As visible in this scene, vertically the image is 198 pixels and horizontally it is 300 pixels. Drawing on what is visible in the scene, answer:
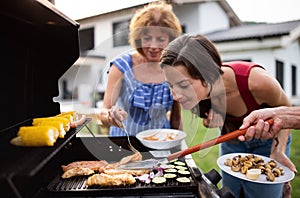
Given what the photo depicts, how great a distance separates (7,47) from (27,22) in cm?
14

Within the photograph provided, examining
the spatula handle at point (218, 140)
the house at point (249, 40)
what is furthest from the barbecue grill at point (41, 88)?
the house at point (249, 40)

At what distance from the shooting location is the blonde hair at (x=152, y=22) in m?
1.41

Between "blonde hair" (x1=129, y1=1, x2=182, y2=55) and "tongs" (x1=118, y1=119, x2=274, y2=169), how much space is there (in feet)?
1.96

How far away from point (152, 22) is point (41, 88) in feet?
2.28

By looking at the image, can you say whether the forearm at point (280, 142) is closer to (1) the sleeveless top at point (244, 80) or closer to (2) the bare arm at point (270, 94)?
(2) the bare arm at point (270, 94)

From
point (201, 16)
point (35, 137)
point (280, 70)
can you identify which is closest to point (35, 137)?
point (35, 137)

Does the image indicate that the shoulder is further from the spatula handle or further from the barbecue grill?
the barbecue grill

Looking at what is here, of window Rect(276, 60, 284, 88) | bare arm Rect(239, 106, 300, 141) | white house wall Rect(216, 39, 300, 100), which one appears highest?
white house wall Rect(216, 39, 300, 100)

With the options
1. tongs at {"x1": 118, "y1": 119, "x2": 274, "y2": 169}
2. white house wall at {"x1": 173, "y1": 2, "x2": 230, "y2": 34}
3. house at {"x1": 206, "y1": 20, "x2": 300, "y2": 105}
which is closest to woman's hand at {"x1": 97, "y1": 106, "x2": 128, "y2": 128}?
tongs at {"x1": 118, "y1": 119, "x2": 274, "y2": 169}

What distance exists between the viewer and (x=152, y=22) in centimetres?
145

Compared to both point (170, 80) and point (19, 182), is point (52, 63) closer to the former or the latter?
point (170, 80)

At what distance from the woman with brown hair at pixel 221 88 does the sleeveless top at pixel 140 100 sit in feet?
0.84

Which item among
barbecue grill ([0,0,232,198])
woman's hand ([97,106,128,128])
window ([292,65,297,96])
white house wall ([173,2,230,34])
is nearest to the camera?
barbecue grill ([0,0,232,198])

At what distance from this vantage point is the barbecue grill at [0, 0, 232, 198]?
0.87 meters
